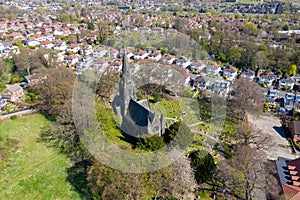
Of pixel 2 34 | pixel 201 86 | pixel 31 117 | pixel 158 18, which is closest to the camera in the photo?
pixel 31 117

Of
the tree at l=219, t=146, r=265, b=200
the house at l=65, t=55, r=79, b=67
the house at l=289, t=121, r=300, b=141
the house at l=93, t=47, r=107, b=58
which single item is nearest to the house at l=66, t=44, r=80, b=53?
the house at l=93, t=47, r=107, b=58

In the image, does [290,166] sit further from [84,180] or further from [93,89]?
[93,89]

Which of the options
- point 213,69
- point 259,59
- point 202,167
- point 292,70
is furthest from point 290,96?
point 202,167

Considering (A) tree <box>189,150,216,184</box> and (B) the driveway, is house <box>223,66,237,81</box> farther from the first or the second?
(A) tree <box>189,150,216,184</box>

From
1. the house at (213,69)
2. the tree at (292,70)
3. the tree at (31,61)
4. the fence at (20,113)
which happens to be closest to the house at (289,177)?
the house at (213,69)

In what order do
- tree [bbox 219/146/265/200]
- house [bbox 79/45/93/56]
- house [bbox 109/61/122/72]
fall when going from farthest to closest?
house [bbox 79/45/93/56] < house [bbox 109/61/122/72] < tree [bbox 219/146/265/200]

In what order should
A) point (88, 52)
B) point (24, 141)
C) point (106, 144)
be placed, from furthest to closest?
point (88, 52)
point (24, 141)
point (106, 144)

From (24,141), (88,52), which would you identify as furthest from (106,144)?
(88,52)
